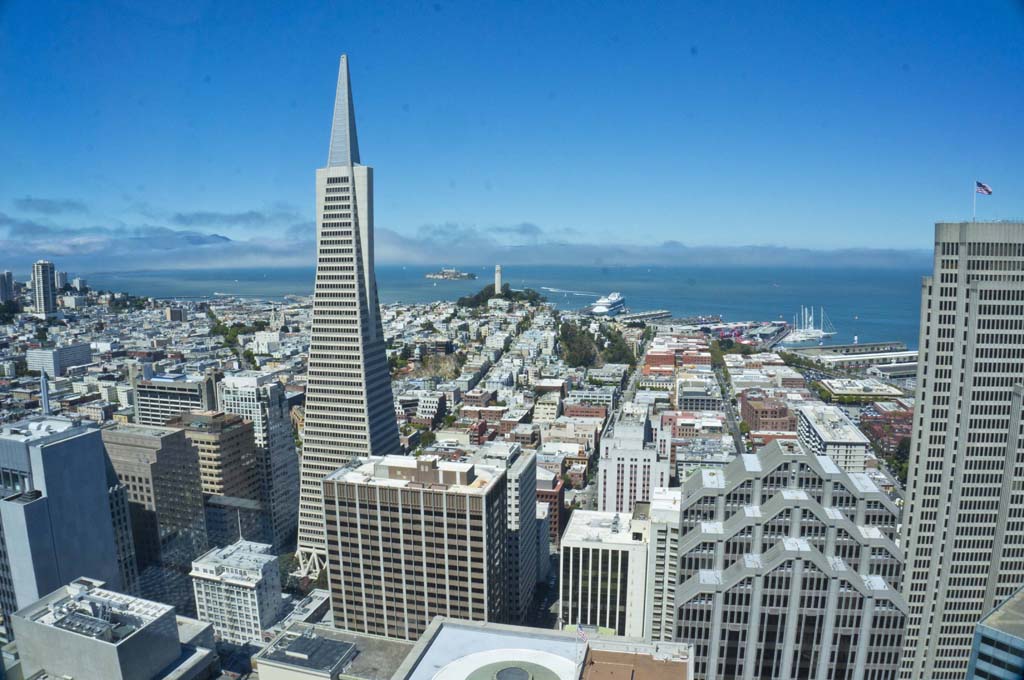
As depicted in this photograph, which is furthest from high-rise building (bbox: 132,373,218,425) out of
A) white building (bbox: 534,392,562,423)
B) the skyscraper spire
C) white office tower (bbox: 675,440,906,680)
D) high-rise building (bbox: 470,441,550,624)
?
white office tower (bbox: 675,440,906,680)

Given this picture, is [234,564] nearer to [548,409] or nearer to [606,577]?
[606,577]

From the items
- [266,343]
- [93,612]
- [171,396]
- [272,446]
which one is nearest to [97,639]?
[93,612]

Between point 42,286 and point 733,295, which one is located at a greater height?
point 42,286

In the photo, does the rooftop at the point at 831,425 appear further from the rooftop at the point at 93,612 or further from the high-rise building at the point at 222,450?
the rooftop at the point at 93,612

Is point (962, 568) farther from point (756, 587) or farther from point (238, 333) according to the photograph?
point (238, 333)

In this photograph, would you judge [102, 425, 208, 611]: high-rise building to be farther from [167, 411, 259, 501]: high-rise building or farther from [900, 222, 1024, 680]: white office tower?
[900, 222, 1024, 680]: white office tower

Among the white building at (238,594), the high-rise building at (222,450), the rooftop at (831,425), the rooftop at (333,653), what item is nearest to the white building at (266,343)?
the high-rise building at (222,450)

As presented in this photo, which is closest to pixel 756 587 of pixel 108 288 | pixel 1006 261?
pixel 1006 261
